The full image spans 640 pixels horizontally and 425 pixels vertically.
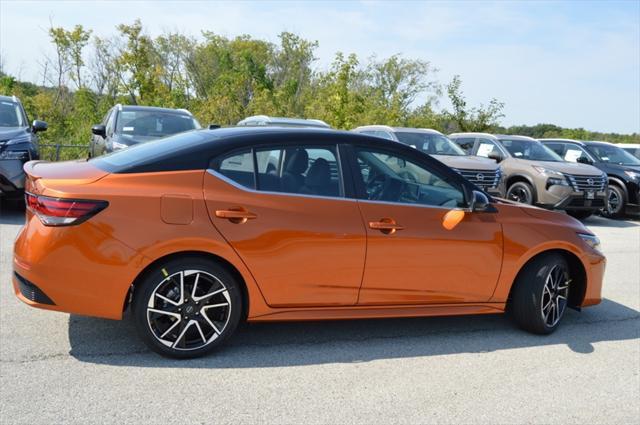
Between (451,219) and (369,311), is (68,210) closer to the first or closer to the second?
(369,311)

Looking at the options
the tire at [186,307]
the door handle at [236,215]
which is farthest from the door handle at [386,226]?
the tire at [186,307]

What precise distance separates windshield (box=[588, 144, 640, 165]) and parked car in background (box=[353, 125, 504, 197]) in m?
3.90

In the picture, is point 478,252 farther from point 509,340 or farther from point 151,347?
point 151,347

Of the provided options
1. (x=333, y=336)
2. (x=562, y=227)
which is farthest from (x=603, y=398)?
(x=333, y=336)

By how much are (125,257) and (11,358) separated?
1015mm

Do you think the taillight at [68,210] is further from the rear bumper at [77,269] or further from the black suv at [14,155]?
the black suv at [14,155]

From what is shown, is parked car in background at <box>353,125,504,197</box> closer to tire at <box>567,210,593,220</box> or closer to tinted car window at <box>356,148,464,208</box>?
tire at <box>567,210,593,220</box>

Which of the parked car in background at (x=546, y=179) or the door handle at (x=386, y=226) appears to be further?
the parked car in background at (x=546, y=179)

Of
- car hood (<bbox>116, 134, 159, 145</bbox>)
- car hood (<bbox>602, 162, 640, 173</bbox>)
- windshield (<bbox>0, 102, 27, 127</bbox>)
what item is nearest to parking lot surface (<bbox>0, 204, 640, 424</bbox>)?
car hood (<bbox>116, 134, 159, 145</bbox>)

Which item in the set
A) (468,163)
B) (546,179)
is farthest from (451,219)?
(546,179)

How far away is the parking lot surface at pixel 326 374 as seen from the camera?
350 cm

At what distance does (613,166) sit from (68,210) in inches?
578

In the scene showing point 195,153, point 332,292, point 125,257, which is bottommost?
point 332,292

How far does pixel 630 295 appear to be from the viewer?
694cm
